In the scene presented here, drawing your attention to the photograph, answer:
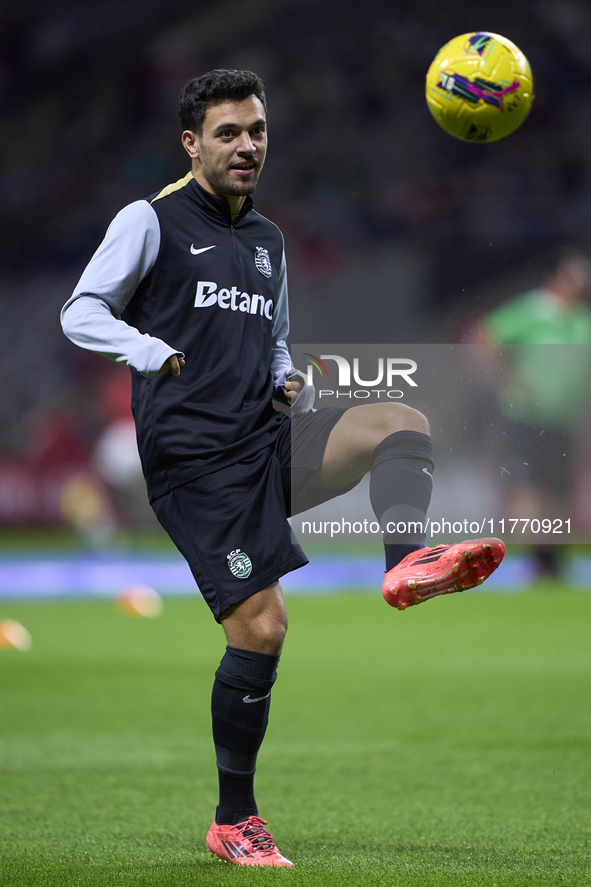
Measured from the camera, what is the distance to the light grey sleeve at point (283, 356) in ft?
10.5

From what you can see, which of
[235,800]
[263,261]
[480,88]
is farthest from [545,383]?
[235,800]

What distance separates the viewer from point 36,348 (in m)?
16.1

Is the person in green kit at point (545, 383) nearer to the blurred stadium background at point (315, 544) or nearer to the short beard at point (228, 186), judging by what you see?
the blurred stadium background at point (315, 544)

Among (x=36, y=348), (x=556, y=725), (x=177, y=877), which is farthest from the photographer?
(x=36, y=348)

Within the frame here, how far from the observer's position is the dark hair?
3.02m

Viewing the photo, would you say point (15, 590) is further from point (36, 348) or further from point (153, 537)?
point (36, 348)

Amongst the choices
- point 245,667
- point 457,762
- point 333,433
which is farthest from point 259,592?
point 457,762

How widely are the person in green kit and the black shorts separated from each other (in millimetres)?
1075

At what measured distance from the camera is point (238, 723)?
304 cm

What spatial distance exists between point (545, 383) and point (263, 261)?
1.83 m

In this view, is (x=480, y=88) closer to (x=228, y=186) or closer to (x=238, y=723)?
(x=228, y=186)

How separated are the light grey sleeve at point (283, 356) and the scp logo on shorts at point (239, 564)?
0.47 m

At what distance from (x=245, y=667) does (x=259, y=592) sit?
0.68 feet

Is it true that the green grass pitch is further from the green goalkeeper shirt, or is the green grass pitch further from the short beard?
the short beard
